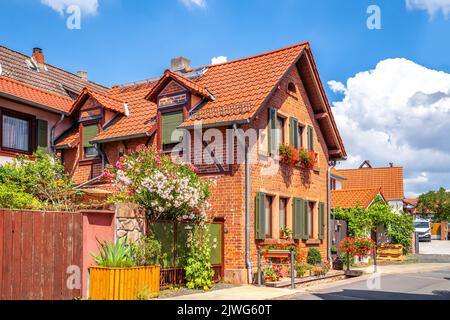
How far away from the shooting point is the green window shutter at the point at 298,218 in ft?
66.2

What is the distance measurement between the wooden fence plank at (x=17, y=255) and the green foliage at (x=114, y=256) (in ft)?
5.97

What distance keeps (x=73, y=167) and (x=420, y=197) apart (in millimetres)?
62570

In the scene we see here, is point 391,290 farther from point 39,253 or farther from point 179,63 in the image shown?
point 179,63

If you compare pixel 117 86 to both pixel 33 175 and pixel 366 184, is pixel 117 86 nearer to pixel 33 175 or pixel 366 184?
pixel 33 175

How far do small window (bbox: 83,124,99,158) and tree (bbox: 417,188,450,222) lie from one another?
196 ft

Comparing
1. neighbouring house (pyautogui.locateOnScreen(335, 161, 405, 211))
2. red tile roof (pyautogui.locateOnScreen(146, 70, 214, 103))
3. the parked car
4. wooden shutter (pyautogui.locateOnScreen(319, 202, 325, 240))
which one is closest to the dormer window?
red tile roof (pyautogui.locateOnScreen(146, 70, 214, 103))

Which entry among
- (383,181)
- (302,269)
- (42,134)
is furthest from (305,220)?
(383,181)

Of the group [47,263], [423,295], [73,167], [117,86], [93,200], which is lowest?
[423,295]

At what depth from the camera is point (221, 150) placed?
17.6m

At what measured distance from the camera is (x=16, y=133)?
64.7ft

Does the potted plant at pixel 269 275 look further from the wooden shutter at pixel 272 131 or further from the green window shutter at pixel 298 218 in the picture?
the wooden shutter at pixel 272 131

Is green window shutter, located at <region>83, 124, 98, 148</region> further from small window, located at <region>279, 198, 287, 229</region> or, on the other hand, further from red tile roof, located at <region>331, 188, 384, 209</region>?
red tile roof, located at <region>331, 188, 384, 209</region>

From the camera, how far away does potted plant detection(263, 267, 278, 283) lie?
1712 cm
